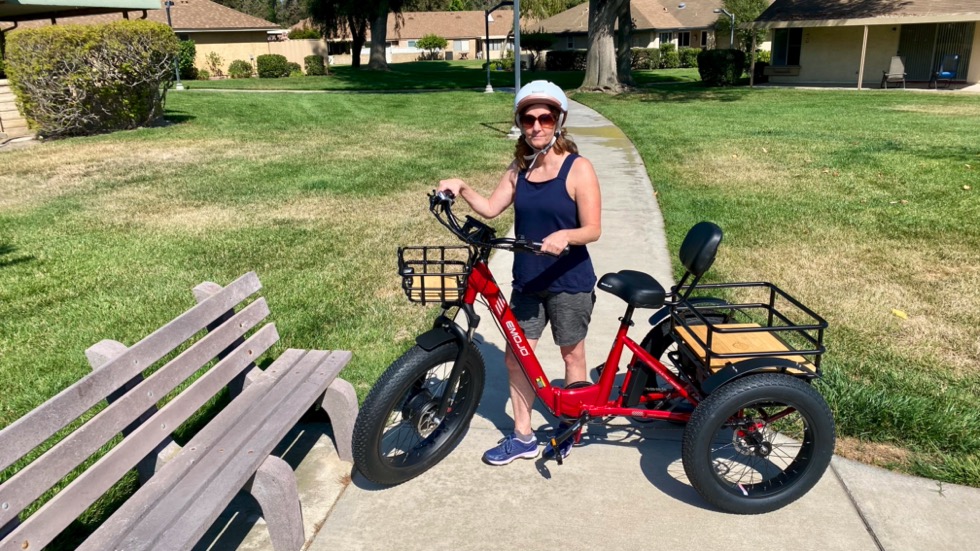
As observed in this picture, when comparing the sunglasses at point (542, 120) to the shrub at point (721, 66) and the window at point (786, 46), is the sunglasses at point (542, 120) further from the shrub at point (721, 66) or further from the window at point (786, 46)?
the window at point (786, 46)

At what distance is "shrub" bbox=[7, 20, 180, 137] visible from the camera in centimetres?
1287

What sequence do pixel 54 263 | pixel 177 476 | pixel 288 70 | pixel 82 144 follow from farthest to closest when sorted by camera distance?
pixel 288 70
pixel 82 144
pixel 54 263
pixel 177 476

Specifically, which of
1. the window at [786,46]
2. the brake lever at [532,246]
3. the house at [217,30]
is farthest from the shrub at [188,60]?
the brake lever at [532,246]

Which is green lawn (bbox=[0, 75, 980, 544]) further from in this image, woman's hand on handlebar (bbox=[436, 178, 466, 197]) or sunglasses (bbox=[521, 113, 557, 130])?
→ sunglasses (bbox=[521, 113, 557, 130])

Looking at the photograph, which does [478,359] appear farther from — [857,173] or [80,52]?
[80,52]

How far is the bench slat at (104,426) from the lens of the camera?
2.11m

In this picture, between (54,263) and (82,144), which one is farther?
(82,144)

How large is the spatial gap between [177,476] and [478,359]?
1253 millimetres

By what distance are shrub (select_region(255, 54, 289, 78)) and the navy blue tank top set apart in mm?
37028

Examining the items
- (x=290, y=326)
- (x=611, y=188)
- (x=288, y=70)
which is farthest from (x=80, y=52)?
(x=288, y=70)

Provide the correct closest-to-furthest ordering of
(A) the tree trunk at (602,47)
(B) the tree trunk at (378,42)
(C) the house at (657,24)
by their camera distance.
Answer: (A) the tree trunk at (602,47) < (B) the tree trunk at (378,42) < (C) the house at (657,24)

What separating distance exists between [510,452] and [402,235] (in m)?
4.04

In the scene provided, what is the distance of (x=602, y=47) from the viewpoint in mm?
23625

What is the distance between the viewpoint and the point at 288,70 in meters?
38.1
